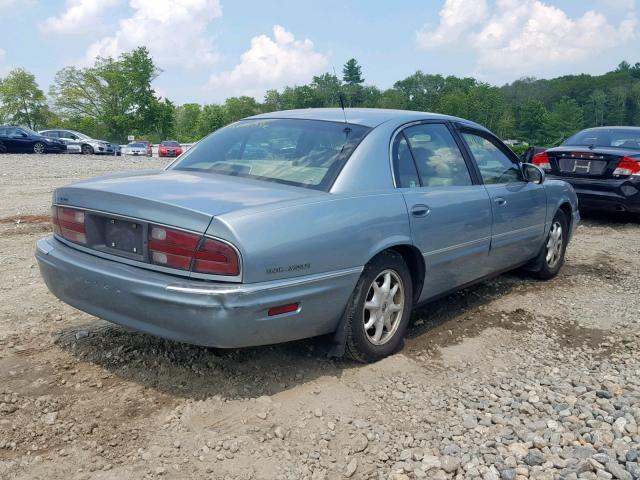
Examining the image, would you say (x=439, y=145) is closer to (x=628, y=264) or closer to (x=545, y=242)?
(x=545, y=242)

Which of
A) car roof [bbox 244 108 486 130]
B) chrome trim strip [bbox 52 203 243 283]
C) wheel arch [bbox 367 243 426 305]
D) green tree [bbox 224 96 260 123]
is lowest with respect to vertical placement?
wheel arch [bbox 367 243 426 305]

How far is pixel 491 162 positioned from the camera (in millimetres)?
4906

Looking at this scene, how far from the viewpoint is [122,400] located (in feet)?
10.3

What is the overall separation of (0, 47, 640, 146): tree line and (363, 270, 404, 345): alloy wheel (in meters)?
38.3

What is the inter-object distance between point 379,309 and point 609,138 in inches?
295

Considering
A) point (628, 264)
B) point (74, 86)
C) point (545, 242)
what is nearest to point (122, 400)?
point (545, 242)

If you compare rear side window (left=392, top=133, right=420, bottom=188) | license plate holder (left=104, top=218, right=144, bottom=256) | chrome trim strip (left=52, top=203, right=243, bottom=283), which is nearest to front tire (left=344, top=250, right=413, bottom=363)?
rear side window (left=392, top=133, right=420, bottom=188)

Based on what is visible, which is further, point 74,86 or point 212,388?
point 74,86

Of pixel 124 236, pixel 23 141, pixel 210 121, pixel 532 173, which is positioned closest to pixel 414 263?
pixel 124 236

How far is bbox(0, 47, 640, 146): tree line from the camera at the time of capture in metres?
62.0

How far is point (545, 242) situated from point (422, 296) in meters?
2.15

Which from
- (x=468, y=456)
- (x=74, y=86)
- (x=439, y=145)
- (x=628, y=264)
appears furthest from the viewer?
(x=74, y=86)

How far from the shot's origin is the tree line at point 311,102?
62.0m

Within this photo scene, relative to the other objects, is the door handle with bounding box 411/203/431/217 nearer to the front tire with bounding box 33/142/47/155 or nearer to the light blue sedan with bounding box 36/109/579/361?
the light blue sedan with bounding box 36/109/579/361
